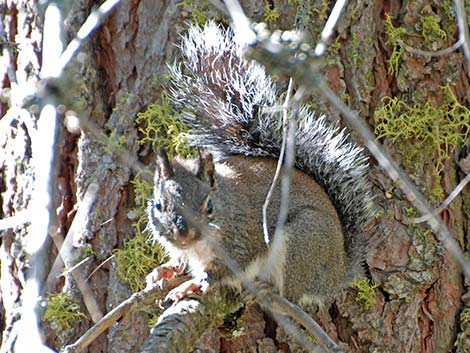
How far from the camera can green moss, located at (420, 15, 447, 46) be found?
305 cm

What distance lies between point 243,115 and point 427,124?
26.0 inches

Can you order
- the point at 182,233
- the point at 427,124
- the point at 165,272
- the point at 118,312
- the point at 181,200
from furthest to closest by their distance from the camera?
the point at 427,124
the point at 165,272
the point at 181,200
the point at 182,233
the point at 118,312

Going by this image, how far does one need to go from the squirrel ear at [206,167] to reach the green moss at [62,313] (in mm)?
620

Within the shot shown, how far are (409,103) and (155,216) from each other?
3.27 ft

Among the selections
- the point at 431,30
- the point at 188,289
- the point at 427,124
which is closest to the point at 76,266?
the point at 188,289

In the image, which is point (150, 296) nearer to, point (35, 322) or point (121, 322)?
point (121, 322)

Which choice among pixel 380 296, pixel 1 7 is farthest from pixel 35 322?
pixel 1 7

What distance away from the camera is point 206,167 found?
114 inches

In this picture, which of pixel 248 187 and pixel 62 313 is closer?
pixel 62 313

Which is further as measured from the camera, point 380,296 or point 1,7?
point 1,7

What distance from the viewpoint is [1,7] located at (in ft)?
10.7

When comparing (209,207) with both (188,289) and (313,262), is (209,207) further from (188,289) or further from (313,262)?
(313,262)

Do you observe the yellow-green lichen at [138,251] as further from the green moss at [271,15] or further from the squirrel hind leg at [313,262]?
the green moss at [271,15]

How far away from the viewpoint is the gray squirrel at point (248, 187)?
2850mm
